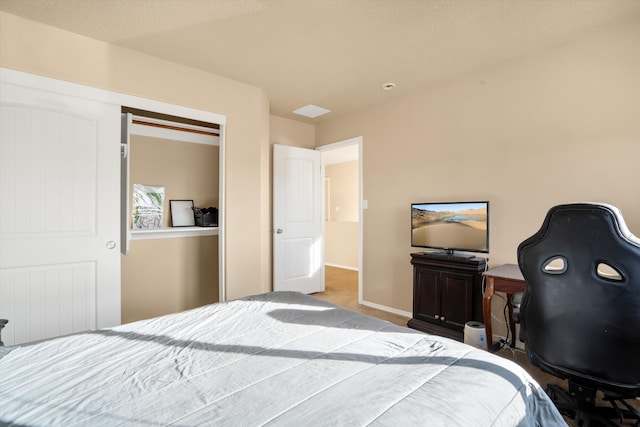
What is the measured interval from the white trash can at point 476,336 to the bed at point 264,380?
148cm

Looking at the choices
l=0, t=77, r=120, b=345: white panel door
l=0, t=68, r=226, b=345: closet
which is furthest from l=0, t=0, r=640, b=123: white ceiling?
l=0, t=77, r=120, b=345: white panel door

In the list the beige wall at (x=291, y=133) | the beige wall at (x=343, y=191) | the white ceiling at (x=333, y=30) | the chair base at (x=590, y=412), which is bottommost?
the chair base at (x=590, y=412)

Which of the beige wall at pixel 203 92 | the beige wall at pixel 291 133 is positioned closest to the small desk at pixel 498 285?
the beige wall at pixel 203 92

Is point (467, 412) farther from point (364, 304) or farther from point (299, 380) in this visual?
point (364, 304)

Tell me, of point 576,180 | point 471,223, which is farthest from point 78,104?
point 576,180

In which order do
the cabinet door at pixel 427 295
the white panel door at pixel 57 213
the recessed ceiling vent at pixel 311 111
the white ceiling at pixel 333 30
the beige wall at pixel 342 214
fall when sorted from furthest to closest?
1. the beige wall at pixel 342 214
2. the recessed ceiling vent at pixel 311 111
3. the cabinet door at pixel 427 295
4. the white panel door at pixel 57 213
5. the white ceiling at pixel 333 30

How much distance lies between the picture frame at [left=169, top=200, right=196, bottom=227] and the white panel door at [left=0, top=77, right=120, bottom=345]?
0.81m

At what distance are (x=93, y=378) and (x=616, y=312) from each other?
2.14 meters

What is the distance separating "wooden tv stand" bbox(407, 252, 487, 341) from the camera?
9.46ft

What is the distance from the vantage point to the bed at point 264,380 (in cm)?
90

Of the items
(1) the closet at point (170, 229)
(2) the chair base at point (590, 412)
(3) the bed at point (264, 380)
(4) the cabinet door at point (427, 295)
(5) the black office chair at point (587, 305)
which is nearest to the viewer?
(3) the bed at point (264, 380)

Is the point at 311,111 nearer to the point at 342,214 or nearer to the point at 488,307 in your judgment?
the point at 488,307

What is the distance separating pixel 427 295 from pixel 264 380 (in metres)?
2.44

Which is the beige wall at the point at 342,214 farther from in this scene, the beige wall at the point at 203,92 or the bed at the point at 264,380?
the bed at the point at 264,380
